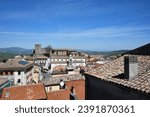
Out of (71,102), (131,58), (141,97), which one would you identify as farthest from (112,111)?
(131,58)

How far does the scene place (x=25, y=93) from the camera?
862 inches

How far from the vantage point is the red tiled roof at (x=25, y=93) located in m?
20.9

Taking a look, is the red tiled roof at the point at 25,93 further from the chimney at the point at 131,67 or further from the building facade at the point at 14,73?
the building facade at the point at 14,73

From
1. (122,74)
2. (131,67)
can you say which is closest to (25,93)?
(122,74)

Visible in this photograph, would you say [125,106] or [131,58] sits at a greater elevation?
[131,58]

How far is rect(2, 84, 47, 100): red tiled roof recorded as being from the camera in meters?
20.9

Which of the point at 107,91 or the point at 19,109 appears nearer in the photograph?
the point at 19,109

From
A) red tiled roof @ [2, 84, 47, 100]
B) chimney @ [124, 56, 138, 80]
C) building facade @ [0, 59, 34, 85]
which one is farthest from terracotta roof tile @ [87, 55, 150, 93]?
building facade @ [0, 59, 34, 85]

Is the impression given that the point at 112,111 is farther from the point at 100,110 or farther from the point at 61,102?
the point at 61,102

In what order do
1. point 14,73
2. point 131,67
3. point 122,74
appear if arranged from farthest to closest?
point 14,73, point 122,74, point 131,67

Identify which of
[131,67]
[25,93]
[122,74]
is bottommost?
[25,93]

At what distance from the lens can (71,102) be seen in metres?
4.48

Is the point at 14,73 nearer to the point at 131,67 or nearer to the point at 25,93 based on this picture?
the point at 25,93

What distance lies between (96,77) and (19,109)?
6125 mm
